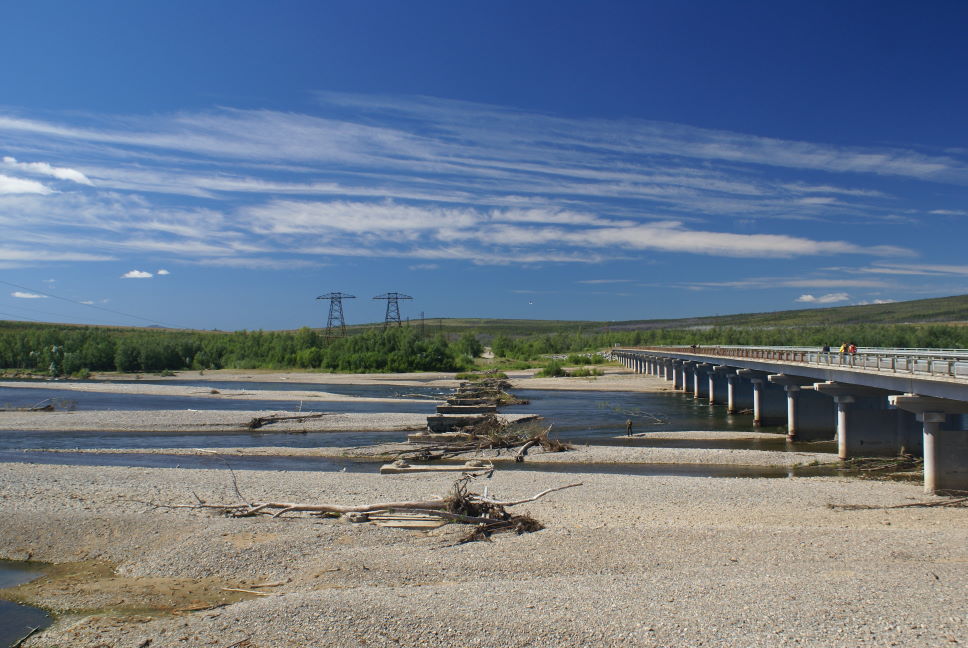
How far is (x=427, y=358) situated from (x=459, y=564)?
367ft

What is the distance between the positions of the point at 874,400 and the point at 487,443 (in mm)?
20922

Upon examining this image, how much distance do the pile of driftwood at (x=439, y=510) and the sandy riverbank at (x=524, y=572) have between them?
0.58 m

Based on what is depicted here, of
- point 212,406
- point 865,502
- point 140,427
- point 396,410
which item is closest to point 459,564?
point 865,502

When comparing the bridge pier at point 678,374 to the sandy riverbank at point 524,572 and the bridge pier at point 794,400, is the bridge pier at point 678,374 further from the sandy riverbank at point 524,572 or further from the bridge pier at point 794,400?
the sandy riverbank at point 524,572

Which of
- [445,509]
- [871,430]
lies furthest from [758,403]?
[445,509]

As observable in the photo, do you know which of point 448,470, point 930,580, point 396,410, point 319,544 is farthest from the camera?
point 396,410

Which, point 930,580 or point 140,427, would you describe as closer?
point 930,580

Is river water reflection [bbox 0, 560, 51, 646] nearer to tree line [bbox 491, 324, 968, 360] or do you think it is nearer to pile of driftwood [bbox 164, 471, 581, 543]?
pile of driftwood [bbox 164, 471, 581, 543]

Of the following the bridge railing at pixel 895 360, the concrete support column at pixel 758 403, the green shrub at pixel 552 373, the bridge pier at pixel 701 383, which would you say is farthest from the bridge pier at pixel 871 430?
the green shrub at pixel 552 373

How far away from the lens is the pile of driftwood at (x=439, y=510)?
19125mm

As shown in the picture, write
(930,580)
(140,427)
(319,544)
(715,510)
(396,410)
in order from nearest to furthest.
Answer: (930,580), (319,544), (715,510), (140,427), (396,410)

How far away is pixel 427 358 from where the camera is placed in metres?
128

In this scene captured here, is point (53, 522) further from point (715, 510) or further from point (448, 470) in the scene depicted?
point (715, 510)

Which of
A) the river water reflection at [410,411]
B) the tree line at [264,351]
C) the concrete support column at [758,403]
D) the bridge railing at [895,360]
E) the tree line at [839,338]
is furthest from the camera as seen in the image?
the tree line at [264,351]
